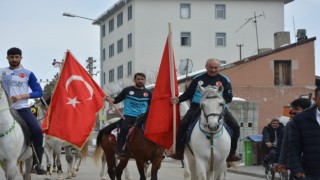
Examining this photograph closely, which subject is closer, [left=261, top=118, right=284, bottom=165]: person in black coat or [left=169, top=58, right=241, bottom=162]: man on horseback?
[left=169, top=58, right=241, bottom=162]: man on horseback

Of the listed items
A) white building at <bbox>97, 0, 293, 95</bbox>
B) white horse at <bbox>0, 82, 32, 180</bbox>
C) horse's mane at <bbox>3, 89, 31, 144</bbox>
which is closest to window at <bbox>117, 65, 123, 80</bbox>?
white building at <bbox>97, 0, 293, 95</bbox>

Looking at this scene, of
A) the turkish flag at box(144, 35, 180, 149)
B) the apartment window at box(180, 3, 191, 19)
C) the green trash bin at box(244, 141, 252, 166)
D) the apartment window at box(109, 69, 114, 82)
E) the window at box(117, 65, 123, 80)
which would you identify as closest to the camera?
the turkish flag at box(144, 35, 180, 149)

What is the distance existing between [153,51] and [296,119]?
63658mm

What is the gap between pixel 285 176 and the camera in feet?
55.7

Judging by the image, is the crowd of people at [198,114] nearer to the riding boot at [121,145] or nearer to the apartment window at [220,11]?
the riding boot at [121,145]

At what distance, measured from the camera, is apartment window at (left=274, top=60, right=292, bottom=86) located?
40156 millimetres

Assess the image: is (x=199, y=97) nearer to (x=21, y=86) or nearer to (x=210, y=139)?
(x=210, y=139)

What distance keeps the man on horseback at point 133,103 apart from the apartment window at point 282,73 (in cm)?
2678

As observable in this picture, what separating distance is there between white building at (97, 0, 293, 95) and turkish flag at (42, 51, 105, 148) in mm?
Result: 55532

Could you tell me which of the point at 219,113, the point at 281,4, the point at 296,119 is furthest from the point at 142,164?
the point at 281,4

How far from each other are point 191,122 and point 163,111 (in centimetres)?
119

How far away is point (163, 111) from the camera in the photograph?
1266cm

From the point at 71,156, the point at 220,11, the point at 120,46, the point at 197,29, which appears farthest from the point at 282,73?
the point at 120,46

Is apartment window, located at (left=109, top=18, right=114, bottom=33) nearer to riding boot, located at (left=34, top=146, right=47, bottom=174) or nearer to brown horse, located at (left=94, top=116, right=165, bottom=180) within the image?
brown horse, located at (left=94, top=116, right=165, bottom=180)
